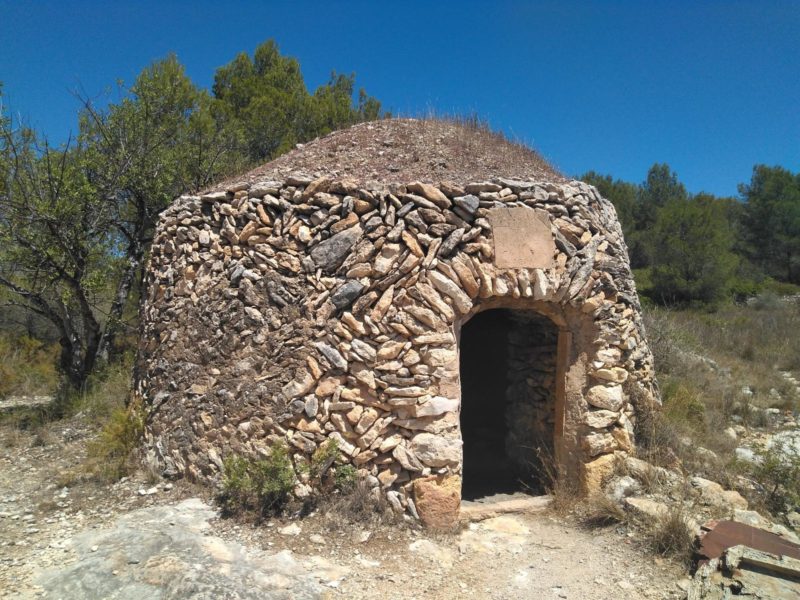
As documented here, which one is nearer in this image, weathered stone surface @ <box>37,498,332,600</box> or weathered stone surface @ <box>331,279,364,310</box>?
weathered stone surface @ <box>37,498,332,600</box>

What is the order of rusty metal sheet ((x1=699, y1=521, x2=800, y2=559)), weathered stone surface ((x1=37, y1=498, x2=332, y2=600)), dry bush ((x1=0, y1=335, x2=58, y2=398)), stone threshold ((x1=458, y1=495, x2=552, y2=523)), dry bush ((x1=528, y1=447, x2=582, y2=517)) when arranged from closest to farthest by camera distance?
weathered stone surface ((x1=37, y1=498, x2=332, y2=600)), rusty metal sheet ((x1=699, y1=521, x2=800, y2=559)), stone threshold ((x1=458, y1=495, x2=552, y2=523)), dry bush ((x1=528, y1=447, x2=582, y2=517)), dry bush ((x1=0, y1=335, x2=58, y2=398))

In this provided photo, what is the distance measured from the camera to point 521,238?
4.74m

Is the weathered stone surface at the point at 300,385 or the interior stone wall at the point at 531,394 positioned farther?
the interior stone wall at the point at 531,394

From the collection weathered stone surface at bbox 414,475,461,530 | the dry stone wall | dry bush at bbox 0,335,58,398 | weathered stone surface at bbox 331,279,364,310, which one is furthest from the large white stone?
dry bush at bbox 0,335,58,398

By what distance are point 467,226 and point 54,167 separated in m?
6.88

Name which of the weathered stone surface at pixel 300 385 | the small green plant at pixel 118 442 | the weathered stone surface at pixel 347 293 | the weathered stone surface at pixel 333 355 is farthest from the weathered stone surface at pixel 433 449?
the small green plant at pixel 118 442

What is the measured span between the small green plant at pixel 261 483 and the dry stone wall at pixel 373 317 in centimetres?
14

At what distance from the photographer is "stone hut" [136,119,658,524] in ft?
14.7

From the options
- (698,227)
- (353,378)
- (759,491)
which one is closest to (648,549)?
(759,491)

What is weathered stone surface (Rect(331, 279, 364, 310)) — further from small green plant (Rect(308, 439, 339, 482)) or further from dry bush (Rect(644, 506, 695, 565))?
dry bush (Rect(644, 506, 695, 565))

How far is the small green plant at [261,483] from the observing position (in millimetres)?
4363

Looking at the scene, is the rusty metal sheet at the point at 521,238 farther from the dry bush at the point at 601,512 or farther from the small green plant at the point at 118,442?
the small green plant at the point at 118,442

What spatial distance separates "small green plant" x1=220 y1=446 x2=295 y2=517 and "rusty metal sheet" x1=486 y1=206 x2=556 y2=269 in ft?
7.98

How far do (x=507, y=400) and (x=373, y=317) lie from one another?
118 inches
